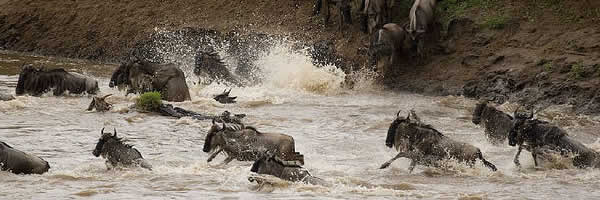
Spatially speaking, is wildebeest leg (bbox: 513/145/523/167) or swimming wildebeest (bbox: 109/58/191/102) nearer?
wildebeest leg (bbox: 513/145/523/167)

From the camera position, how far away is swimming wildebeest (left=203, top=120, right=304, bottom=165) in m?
12.9

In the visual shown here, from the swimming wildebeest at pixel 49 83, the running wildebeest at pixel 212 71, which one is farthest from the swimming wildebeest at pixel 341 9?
the swimming wildebeest at pixel 49 83

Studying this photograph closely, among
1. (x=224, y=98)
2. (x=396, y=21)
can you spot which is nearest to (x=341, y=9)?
(x=396, y=21)

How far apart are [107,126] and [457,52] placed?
25.6ft

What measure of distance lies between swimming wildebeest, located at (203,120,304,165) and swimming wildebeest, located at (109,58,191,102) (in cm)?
647

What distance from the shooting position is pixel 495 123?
14.4 metres

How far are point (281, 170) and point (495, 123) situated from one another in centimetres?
374

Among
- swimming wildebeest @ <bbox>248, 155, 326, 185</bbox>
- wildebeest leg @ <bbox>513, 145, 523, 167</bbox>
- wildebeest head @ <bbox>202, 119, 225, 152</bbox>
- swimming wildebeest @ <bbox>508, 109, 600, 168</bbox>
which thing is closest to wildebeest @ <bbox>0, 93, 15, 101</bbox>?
wildebeest head @ <bbox>202, 119, 225, 152</bbox>

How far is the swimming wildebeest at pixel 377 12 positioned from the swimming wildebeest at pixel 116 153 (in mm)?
10925

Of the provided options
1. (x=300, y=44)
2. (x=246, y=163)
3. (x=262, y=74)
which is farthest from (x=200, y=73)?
(x=246, y=163)

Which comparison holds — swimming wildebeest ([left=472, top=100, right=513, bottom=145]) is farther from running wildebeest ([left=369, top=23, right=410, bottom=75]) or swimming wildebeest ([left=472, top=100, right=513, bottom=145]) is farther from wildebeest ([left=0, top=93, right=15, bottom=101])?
wildebeest ([left=0, top=93, right=15, bottom=101])

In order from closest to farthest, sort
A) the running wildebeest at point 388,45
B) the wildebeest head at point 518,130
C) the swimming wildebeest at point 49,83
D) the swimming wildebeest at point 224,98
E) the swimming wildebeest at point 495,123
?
the wildebeest head at point 518,130, the swimming wildebeest at point 495,123, the swimming wildebeest at point 224,98, the swimming wildebeest at point 49,83, the running wildebeest at point 388,45

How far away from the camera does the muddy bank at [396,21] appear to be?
1969 cm

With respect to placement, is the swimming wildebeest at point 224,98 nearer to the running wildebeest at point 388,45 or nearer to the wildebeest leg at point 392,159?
the running wildebeest at point 388,45
